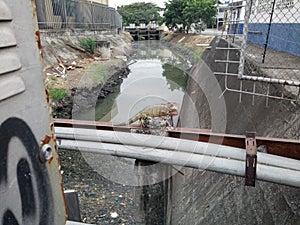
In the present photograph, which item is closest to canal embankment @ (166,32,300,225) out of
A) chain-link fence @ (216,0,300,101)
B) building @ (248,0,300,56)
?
chain-link fence @ (216,0,300,101)

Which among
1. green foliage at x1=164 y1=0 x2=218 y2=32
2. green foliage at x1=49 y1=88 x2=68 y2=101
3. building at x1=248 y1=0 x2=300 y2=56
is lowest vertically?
green foliage at x1=49 y1=88 x2=68 y2=101

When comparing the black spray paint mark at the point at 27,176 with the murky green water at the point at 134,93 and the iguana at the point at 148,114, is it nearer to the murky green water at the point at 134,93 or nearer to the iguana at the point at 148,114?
the iguana at the point at 148,114

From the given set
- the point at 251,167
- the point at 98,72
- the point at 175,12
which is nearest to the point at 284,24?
the point at 251,167

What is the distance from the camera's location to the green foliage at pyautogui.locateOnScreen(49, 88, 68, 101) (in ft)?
25.9

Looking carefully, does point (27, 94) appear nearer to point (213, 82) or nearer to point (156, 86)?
point (213, 82)

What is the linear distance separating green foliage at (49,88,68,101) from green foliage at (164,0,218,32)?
1612 centimetres

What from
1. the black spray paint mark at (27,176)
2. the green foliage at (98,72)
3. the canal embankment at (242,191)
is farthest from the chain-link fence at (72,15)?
the black spray paint mark at (27,176)

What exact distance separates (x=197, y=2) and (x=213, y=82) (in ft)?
52.9

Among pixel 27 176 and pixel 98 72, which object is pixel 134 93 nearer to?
pixel 98 72

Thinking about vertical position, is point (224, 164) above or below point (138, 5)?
below

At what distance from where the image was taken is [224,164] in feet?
3.86

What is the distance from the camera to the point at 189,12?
21.1m

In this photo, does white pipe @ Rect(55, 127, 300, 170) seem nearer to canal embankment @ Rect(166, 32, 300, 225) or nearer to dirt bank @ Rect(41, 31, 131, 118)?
canal embankment @ Rect(166, 32, 300, 225)

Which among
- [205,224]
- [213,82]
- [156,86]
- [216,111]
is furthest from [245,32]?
[156,86]
